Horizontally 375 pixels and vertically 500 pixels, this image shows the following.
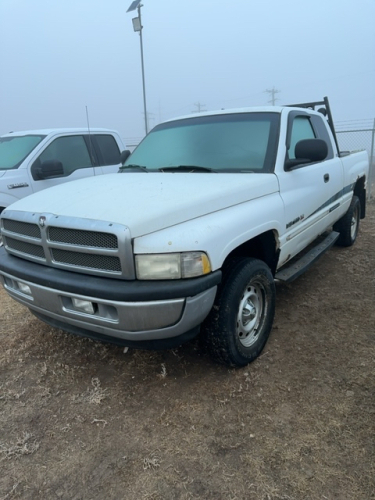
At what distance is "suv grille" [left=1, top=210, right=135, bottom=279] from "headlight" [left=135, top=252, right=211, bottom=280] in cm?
6

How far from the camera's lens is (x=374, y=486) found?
A: 1.88 meters

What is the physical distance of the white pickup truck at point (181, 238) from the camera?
2.17 m

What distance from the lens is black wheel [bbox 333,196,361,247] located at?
18.1ft

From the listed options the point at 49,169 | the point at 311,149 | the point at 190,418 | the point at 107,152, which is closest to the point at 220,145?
the point at 311,149

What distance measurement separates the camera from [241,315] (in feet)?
9.08

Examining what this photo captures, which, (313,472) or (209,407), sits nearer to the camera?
(313,472)

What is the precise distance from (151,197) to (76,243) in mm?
569

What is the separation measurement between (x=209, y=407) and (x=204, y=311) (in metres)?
0.70

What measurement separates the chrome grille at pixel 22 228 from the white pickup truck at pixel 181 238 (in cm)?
1

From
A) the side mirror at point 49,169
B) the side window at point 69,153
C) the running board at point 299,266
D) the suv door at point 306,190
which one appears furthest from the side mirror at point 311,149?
the side window at point 69,153

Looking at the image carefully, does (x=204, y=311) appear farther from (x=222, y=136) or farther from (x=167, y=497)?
(x=222, y=136)

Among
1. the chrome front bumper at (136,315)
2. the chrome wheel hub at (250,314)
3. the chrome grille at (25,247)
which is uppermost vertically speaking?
the chrome grille at (25,247)

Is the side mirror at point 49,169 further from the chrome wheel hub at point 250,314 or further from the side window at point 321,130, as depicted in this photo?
the chrome wheel hub at point 250,314

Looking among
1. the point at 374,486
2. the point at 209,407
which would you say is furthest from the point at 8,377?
the point at 374,486
